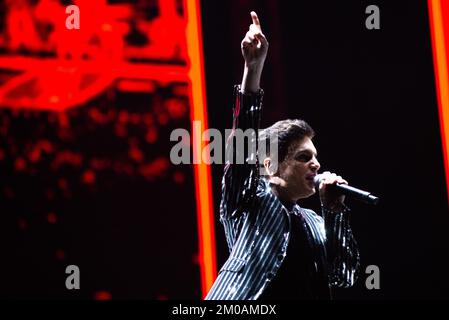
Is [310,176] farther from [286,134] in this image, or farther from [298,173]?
[286,134]

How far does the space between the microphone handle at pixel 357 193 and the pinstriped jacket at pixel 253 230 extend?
0.15m

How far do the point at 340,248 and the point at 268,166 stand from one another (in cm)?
31

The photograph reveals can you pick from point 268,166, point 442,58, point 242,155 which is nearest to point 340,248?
point 268,166

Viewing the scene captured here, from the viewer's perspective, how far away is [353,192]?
1.67 meters

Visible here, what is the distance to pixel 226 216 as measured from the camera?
1782 mm

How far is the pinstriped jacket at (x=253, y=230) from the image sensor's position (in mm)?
1697

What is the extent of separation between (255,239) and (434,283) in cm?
126

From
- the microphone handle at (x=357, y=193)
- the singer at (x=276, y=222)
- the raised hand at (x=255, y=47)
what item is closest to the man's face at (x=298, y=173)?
the singer at (x=276, y=222)

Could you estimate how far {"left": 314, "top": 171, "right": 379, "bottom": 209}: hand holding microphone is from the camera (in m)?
1.65

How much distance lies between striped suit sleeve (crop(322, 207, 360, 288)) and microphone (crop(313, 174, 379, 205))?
98 millimetres

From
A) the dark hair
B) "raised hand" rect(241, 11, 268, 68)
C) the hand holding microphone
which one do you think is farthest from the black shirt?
"raised hand" rect(241, 11, 268, 68)

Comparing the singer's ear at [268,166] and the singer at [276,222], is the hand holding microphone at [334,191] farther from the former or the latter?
the singer's ear at [268,166]

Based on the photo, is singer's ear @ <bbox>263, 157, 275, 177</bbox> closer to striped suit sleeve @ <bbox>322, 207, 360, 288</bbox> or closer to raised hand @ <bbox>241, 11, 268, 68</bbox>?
striped suit sleeve @ <bbox>322, 207, 360, 288</bbox>
